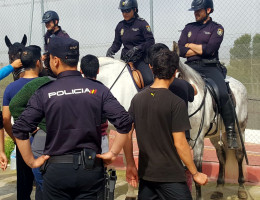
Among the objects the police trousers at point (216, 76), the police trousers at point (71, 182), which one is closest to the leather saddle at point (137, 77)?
the police trousers at point (216, 76)

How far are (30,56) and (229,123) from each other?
3.30 meters

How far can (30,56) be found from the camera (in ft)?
15.2

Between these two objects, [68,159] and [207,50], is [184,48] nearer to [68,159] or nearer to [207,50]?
[207,50]

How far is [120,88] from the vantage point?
21.9ft

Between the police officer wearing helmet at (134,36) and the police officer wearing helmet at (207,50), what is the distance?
0.58 meters

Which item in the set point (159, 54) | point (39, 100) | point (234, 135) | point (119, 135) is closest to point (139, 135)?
point (119, 135)

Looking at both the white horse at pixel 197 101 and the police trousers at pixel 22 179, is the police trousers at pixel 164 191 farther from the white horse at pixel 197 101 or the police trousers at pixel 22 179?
the white horse at pixel 197 101

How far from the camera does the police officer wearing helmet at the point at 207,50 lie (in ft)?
21.6

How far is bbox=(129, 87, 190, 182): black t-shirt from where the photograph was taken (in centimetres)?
363

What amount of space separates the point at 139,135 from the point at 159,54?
0.69 metres

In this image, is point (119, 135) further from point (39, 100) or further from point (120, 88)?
point (120, 88)

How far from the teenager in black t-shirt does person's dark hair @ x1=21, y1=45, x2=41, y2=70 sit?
1376 mm

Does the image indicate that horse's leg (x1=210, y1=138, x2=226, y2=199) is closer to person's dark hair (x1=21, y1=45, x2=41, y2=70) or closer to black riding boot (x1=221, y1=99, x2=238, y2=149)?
black riding boot (x1=221, y1=99, x2=238, y2=149)

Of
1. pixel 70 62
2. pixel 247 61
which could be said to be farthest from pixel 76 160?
pixel 247 61
